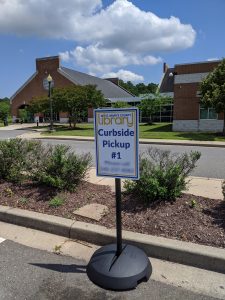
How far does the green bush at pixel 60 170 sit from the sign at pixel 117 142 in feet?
6.79

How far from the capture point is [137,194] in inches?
204

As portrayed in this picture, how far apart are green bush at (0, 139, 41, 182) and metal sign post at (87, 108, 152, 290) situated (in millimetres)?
2889

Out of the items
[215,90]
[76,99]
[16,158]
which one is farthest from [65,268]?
[76,99]

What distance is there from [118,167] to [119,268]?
1.05m

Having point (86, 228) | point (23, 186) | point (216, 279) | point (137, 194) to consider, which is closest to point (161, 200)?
point (137, 194)

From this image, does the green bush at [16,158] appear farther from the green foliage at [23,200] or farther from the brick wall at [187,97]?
the brick wall at [187,97]

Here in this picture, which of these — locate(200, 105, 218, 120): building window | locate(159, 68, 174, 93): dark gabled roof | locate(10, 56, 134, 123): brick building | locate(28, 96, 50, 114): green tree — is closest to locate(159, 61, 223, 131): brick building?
locate(200, 105, 218, 120): building window

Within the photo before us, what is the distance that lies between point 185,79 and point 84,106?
31.5 feet

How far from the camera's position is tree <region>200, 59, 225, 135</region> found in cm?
1966

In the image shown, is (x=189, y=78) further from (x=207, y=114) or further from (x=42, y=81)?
(x=42, y=81)

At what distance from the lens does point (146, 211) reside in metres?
4.66

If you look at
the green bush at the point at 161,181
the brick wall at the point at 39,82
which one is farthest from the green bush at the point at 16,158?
the brick wall at the point at 39,82

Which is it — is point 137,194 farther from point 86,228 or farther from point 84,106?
point 84,106

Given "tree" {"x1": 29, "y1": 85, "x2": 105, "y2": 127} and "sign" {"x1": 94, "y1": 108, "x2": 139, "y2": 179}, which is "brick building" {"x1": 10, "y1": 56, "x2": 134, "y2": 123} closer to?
"tree" {"x1": 29, "y1": 85, "x2": 105, "y2": 127}
